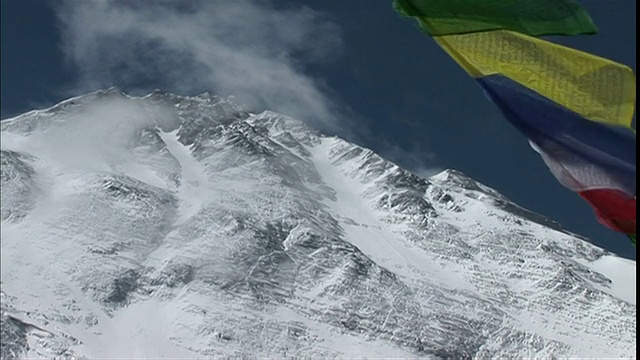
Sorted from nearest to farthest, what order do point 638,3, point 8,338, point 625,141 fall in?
1. point 638,3
2. point 625,141
3. point 8,338

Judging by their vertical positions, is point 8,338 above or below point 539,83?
below

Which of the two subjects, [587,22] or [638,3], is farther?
[587,22]

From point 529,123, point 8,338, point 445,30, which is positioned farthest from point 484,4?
point 8,338

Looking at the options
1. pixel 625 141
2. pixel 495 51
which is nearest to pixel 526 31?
pixel 495 51

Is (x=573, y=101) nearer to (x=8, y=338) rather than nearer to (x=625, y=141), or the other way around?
(x=625, y=141)

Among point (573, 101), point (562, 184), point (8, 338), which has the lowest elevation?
point (8, 338)

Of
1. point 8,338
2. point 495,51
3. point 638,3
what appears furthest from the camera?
point 8,338
